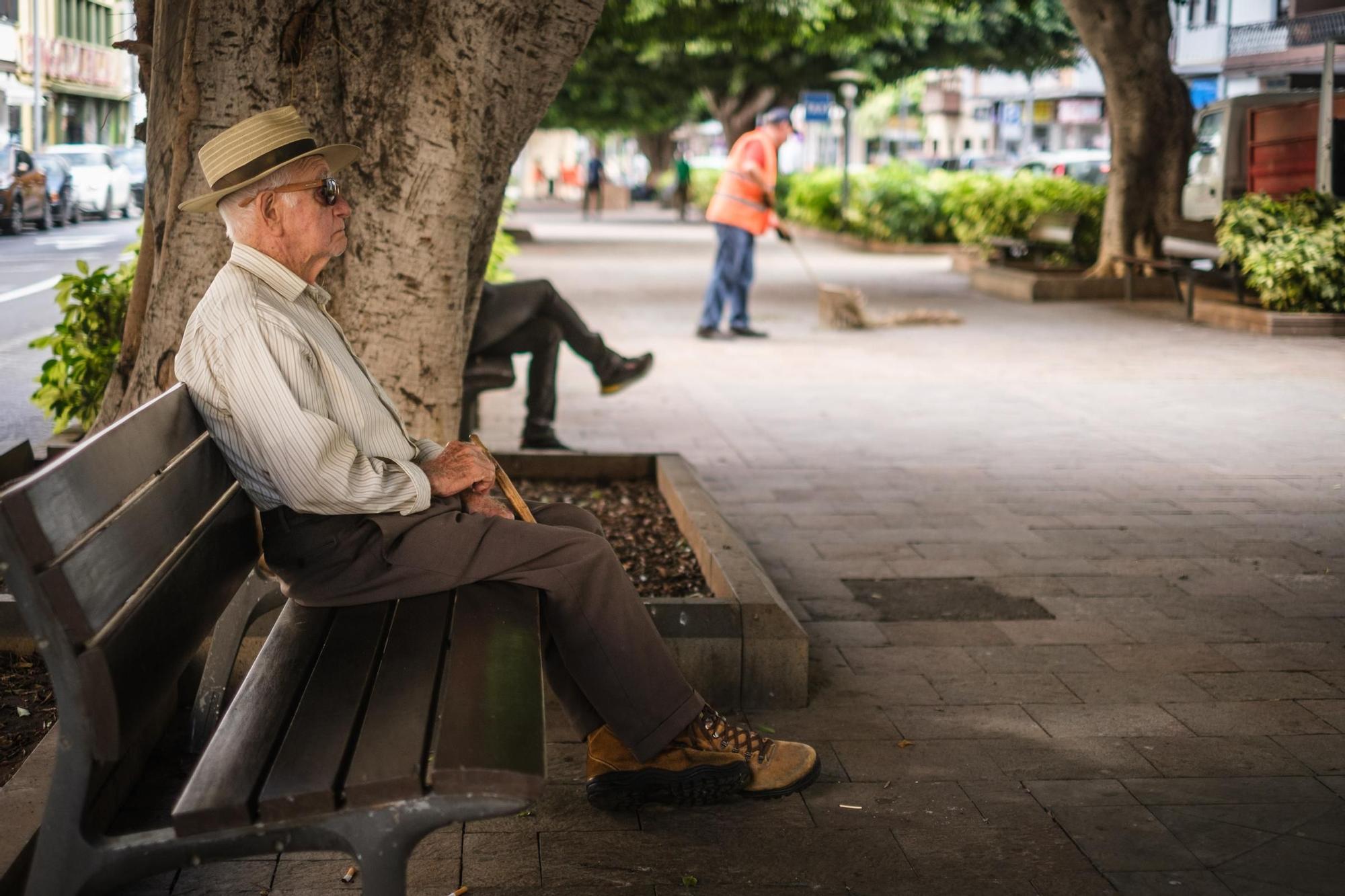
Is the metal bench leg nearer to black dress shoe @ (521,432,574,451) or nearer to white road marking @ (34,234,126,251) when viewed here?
black dress shoe @ (521,432,574,451)

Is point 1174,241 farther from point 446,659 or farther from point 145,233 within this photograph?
point 446,659

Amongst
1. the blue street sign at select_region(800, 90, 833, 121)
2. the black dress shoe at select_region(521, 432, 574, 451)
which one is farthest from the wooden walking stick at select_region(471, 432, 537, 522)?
the blue street sign at select_region(800, 90, 833, 121)

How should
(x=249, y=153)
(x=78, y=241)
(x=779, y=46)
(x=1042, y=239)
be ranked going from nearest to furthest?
(x=249, y=153) → (x=78, y=241) → (x=1042, y=239) → (x=779, y=46)

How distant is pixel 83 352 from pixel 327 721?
13.6 feet

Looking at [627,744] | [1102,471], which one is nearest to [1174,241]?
[1102,471]

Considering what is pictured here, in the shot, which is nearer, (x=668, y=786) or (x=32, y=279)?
(x=668, y=786)

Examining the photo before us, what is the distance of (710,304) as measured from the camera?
46.2 feet

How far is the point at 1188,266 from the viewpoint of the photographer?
15953 millimetres

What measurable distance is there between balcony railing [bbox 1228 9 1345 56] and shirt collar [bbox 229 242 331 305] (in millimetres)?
37271

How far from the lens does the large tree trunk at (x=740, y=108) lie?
3756 centimetres

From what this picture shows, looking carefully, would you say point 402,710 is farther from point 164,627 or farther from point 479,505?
point 479,505

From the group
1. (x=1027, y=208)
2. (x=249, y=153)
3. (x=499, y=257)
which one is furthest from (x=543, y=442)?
(x=1027, y=208)

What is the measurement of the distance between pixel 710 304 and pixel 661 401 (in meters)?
3.93

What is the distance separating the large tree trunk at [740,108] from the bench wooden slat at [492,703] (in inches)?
1373
